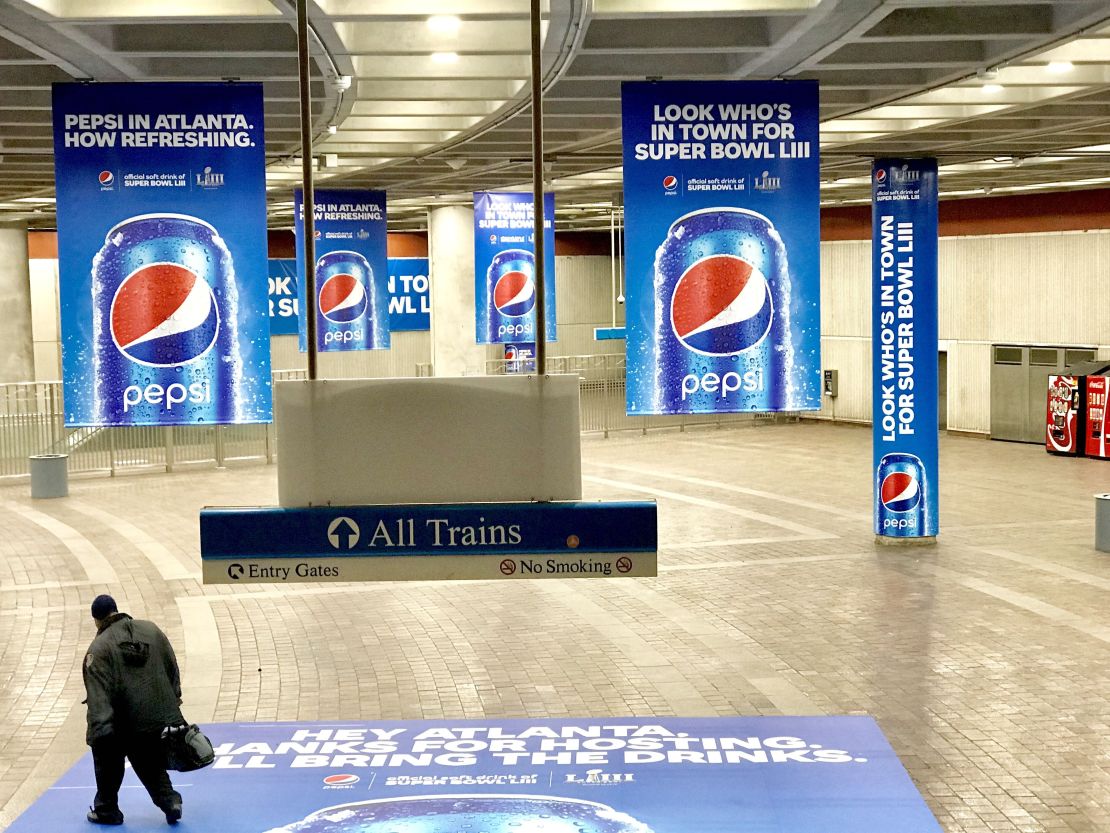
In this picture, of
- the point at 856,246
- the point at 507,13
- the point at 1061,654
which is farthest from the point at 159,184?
the point at 856,246

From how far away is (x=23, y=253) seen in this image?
31.3 m

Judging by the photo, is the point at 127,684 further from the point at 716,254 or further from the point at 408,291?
the point at 408,291

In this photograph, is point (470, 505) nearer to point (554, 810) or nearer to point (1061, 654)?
point (554, 810)

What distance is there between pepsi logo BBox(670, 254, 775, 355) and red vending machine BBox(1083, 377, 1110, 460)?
62.5ft

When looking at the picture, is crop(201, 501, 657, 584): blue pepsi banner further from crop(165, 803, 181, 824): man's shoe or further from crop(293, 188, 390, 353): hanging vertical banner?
crop(293, 188, 390, 353): hanging vertical banner

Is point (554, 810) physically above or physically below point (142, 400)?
below

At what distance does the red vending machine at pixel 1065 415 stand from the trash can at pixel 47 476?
1881 cm

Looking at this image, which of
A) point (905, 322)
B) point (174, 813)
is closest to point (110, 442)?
point (905, 322)

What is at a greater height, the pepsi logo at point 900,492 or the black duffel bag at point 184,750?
the pepsi logo at point 900,492

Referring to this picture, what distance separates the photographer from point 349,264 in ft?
73.4

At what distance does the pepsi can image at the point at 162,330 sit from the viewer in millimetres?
9484

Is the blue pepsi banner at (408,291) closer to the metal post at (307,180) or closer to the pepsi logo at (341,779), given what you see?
the pepsi logo at (341,779)

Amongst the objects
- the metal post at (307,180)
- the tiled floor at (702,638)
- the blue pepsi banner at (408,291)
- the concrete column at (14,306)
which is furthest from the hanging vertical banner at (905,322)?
the concrete column at (14,306)

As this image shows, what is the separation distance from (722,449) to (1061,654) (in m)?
17.4
